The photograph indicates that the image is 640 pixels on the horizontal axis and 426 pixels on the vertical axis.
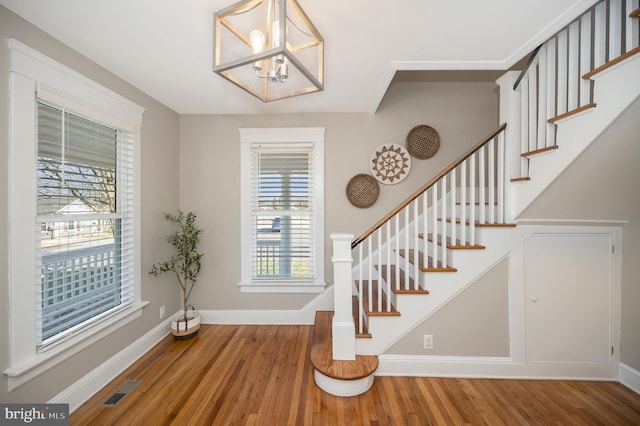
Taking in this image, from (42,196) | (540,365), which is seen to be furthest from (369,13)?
(540,365)

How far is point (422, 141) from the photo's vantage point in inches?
126

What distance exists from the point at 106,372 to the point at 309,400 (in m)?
1.72

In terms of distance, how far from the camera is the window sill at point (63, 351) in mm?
1615

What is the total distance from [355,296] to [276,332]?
3.44 feet

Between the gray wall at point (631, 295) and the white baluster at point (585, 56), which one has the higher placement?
the white baluster at point (585, 56)

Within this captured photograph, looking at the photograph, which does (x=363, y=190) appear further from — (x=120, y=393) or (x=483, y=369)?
(x=120, y=393)

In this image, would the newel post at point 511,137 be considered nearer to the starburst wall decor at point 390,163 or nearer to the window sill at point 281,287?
the starburst wall decor at point 390,163

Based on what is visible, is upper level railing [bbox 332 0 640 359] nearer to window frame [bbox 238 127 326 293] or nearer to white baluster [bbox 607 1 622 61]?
white baluster [bbox 607 1 622 61]

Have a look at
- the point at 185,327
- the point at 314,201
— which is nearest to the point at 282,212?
the point at 314,201

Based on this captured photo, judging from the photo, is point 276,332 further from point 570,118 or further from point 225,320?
point 570,118

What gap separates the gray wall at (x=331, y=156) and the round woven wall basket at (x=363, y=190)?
0.24 ft

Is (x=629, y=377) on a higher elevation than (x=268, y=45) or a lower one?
lower

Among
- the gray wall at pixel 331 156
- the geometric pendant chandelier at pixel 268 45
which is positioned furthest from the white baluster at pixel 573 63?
the geometric pendant chandelier at pixel 268 45

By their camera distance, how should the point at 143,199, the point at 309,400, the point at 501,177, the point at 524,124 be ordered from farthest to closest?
the point at 143,199, the point at 501,177, the point at 524,124, the point at 309,400
